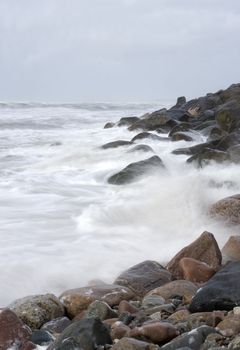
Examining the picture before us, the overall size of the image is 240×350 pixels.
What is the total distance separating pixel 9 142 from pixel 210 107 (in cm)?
645

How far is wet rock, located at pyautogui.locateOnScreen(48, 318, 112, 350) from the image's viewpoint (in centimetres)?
241

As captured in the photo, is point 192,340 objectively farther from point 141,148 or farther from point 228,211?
point 141,148

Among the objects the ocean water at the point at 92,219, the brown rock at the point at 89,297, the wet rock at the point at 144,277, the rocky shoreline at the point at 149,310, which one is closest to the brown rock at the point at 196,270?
the rocky shoreline at the point at 149,310

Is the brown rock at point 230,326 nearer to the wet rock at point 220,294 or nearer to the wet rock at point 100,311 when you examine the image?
the wet rock at point 220,294

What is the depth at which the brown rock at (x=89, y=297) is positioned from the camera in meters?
3.26

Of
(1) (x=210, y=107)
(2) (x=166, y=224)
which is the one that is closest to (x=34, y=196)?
(2) (x=166, y=224)

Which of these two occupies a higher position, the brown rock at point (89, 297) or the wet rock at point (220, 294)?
the wet rock at point (220, 294)

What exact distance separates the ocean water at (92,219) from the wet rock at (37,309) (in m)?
0.52

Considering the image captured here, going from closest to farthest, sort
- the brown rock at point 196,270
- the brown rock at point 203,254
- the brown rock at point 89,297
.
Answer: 1. the brown rock at point 89,297
2. the brown rock at point 196,270
3. the brown rock at point 203,254

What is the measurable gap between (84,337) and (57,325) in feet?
2.12

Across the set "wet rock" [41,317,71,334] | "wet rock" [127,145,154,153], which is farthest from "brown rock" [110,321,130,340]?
"wet rock" [127,145,154,153]

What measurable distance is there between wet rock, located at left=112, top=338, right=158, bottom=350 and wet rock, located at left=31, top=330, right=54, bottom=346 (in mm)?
490

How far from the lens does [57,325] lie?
10.00 ft

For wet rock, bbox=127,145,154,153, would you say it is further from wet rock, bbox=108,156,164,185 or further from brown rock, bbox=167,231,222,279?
brown rock, bbox=167,231,222,279
